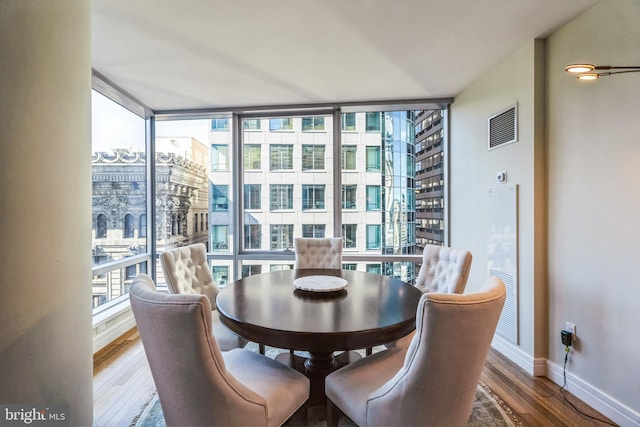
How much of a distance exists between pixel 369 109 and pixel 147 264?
354cm

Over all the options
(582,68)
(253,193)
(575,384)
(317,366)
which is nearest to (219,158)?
(253,193)

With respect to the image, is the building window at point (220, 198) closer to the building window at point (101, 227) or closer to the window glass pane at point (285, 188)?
the window glass pane at point (285, 188)

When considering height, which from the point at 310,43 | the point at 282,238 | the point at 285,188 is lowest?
the point at 282,238

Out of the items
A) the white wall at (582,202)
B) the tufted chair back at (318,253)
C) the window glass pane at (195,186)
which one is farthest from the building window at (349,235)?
the white wall at (582,202)

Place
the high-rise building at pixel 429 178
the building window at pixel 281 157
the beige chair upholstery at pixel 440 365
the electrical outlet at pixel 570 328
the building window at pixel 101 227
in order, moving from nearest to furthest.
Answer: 1. the beige chair upholstery at pixel 440 365
2. the electrical outlet at pixel 570 328
3. the building window at pixel 101 227
4. the high-rise building at pixel 429 178
5. the building window at pixel 281 157

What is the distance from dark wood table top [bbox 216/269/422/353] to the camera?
1.35m

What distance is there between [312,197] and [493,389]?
107 inches

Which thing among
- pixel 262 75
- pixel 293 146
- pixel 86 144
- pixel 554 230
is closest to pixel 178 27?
pixel 262 75

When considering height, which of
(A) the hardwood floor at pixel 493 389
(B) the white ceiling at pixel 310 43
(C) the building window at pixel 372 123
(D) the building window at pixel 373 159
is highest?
(B) the white ceiling at pixel 310 43

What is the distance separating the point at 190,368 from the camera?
109 centimetres

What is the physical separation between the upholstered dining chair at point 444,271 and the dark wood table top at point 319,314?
0.96ft

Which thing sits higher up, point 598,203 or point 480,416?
point 598,203

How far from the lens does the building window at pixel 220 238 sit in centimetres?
400

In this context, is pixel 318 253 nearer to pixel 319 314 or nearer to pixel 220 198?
pixel 319 314
